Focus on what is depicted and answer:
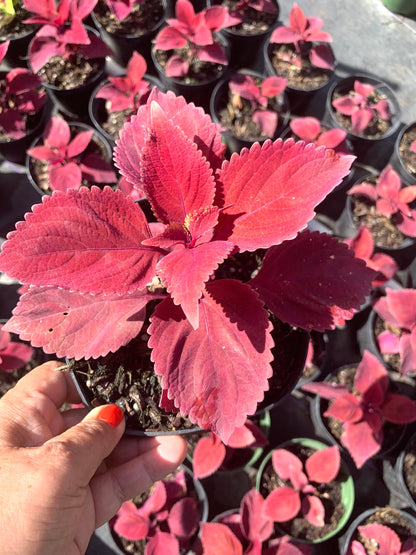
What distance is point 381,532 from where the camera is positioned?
4.91ft

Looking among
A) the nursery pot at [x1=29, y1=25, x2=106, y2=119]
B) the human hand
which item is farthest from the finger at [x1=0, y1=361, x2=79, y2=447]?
the nursery pot at [x1=29, y1=25, x2=106, y2=119]

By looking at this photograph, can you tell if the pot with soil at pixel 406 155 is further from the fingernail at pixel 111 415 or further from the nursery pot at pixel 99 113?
the fingernail at pixel 111 415

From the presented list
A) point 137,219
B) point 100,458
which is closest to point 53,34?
point 137,219

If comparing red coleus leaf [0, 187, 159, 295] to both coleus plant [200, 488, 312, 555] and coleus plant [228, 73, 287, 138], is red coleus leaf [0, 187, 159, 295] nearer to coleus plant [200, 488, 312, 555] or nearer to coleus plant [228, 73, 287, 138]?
coleus plant [200, 488, 312, 555]

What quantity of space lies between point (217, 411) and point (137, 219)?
388 millimetres

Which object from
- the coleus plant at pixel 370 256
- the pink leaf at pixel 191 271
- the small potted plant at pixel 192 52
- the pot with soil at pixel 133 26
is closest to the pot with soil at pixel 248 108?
the small potted plant at pixel 192 52

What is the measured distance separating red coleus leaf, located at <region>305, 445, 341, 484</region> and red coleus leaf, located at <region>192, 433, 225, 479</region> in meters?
0.32

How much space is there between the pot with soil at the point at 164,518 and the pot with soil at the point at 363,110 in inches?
61.7

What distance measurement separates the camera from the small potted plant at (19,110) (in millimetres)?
A: 1914

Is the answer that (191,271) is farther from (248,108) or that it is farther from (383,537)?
(248,108)

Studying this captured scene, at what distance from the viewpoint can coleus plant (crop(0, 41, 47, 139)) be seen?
1.91m

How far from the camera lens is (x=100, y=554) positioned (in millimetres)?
1771

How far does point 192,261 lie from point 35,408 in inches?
27.7

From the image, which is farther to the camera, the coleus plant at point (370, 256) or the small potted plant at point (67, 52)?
the small potted plant at point (67, 52)
